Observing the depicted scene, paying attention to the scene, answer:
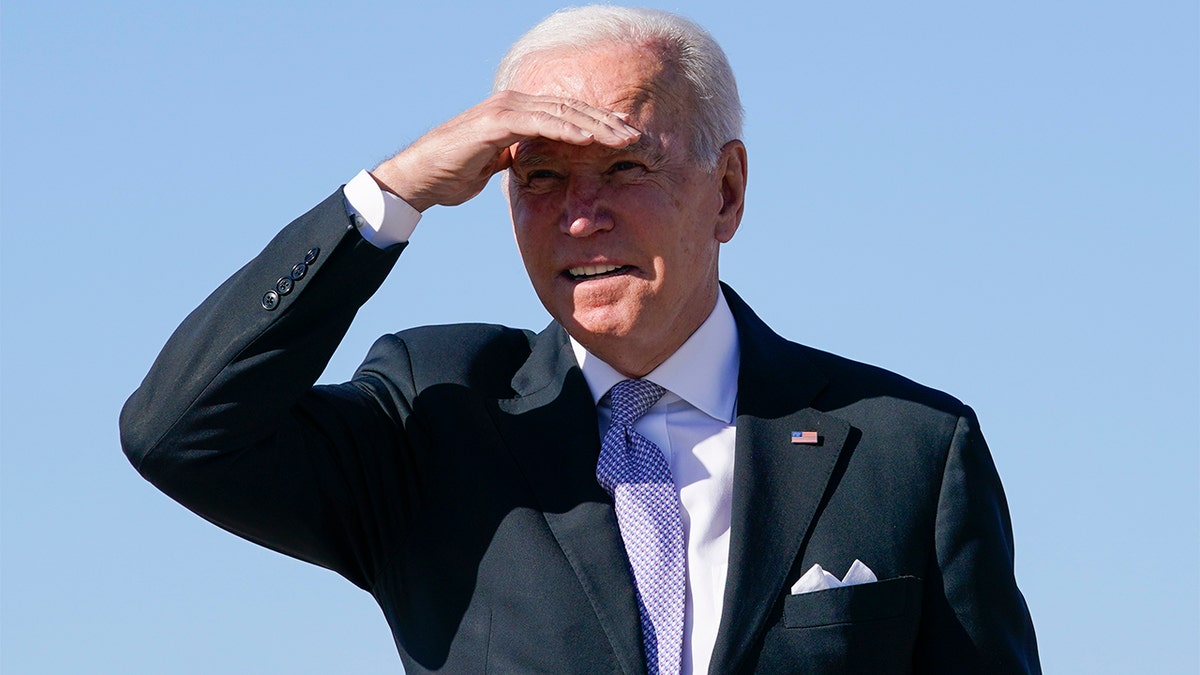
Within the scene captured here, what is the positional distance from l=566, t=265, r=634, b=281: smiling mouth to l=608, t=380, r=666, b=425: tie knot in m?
0.37

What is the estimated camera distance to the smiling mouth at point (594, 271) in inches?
211

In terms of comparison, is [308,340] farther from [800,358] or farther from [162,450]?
[800,358]

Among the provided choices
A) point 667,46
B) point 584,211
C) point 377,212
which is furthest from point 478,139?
point 667,46

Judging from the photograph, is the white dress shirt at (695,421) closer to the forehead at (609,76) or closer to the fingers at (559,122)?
the fingers at (559,122)

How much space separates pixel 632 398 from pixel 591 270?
17.0 inches

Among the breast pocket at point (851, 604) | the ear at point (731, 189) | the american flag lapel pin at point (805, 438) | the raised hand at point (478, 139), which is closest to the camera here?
the raised hand at point (478, 139)

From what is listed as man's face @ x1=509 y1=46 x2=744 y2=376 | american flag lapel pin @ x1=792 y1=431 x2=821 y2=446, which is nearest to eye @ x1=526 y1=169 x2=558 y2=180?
man's face @ x1=509 y1=46 x2=744 y2=376

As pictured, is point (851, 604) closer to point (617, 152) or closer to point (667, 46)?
point (617, 152)

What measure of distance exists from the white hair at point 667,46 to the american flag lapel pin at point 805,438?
0.82 meters

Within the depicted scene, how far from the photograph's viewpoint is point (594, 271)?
5.38 m

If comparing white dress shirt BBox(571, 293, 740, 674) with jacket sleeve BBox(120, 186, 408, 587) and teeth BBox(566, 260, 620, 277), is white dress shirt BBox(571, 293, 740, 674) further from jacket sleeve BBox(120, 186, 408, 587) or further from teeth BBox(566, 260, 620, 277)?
jacket sleeve BBox(120, 186, 408, 587)

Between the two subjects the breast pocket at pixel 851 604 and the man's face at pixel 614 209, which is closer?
the breast pocket at pixel 851 604

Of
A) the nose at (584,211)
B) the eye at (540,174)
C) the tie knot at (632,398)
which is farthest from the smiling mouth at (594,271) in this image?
the tie knot at (632,398)

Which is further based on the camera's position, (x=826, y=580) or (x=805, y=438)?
(x=805, y=438)
